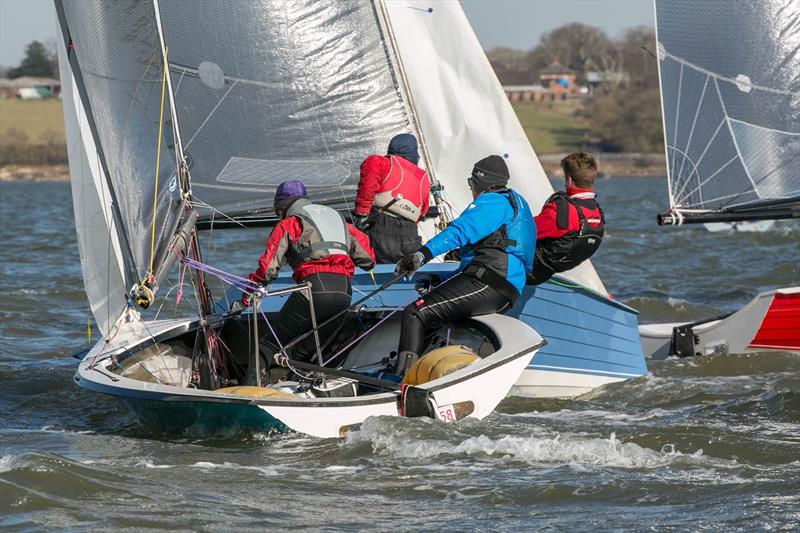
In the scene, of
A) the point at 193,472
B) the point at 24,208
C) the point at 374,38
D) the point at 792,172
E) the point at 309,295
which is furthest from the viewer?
the point at 24,208

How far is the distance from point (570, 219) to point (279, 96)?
7.11 ft

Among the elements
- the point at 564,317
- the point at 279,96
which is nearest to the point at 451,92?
the point at 279,96

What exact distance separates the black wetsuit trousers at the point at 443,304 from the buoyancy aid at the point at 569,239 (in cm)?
56

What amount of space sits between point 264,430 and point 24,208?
94.2 feet

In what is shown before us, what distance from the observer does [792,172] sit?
9.41m

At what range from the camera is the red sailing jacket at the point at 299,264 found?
21.5 feet

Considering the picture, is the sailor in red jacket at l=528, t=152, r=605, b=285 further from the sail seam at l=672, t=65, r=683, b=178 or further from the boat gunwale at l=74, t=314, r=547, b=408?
the sail seam at l=672, t=65, r=683, b=178

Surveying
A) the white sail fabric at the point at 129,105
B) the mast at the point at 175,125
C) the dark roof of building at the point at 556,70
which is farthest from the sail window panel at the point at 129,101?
the dark roof of building at the point at 556,70

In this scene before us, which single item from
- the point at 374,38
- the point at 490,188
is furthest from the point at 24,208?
the point at 490,188

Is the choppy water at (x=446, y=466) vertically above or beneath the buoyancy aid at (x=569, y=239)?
beneath

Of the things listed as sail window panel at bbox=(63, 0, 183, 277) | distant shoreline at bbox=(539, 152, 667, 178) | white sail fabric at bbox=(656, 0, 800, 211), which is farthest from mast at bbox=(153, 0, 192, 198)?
distant shoreline at bbox=(539, 152, 667, 178)

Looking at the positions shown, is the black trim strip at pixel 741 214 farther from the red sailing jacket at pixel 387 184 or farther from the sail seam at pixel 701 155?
the red sailing jacket at pixel 387 184

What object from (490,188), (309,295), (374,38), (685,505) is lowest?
(685,505)

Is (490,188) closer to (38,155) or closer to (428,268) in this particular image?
(428,268)
